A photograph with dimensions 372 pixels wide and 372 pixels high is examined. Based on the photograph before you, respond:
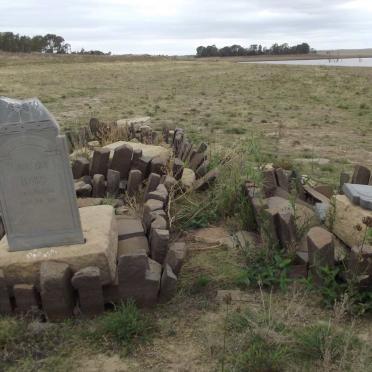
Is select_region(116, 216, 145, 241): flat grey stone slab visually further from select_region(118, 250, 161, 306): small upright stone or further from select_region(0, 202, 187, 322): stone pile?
select_region(118, 250, 161, 306): small upright stone

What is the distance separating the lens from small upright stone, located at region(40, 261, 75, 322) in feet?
10.8

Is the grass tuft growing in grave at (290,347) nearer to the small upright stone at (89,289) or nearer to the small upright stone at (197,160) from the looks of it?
the small upright stone at (89,289)

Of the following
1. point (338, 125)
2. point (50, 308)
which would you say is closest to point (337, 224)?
point (50, 308)

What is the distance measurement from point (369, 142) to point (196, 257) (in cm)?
711

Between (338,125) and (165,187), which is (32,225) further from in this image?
(338,125)

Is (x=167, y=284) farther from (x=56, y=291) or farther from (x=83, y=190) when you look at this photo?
(x=83, y=190)

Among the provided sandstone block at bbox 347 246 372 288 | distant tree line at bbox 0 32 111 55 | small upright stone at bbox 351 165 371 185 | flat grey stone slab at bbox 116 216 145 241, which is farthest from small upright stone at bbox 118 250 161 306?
distant tree line at bbox 0 32 111 55

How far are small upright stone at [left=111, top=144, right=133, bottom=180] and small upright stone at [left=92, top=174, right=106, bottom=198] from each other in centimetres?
25

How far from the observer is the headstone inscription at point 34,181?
353 centimetres

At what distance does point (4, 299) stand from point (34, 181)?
2.89ft

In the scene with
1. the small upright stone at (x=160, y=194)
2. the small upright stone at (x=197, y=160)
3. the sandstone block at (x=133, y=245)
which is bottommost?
the sandstone block at (x=133, y=245)

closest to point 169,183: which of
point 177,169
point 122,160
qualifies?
point 177,169

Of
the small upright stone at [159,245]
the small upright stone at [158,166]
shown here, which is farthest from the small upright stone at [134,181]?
the small upright stone at [159,245]

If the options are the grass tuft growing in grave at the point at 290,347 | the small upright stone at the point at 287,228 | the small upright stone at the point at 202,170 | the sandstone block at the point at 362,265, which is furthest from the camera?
the small upright stone at the point at 202,170
